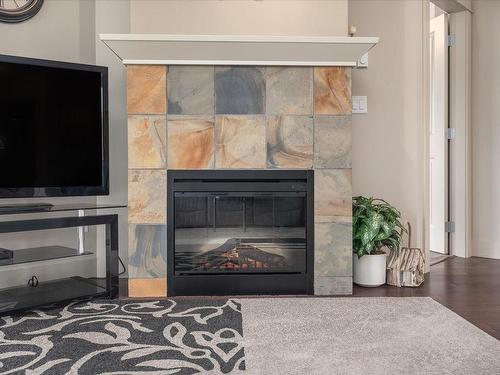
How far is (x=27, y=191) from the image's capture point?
7.65 feet

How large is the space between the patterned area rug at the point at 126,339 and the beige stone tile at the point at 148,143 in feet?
2.53

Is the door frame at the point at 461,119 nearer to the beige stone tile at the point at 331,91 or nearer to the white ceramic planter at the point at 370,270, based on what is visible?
the white ceramic planter at the point at 370,270

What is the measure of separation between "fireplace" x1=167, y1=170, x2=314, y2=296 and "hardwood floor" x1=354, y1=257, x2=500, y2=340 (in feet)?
1.57

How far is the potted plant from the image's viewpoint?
2.72m

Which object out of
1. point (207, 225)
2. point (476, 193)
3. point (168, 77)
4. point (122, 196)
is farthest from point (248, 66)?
point (476, 193)

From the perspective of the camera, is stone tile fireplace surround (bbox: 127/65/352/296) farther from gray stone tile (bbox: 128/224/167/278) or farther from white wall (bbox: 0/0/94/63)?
white wall (bbox: 0/0/94/63)

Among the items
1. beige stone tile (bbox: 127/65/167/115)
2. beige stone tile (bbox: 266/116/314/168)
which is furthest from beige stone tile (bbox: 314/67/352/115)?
beige stone tile (bbox: 127/65/167/115)

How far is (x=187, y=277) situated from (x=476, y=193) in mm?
2660

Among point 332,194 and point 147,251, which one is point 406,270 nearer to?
point 332,194

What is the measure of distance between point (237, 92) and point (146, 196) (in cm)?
78

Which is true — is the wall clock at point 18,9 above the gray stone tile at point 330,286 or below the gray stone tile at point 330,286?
above

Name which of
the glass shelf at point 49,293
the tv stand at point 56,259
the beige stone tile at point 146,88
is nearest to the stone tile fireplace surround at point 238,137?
the beige stone tile at point 146,88

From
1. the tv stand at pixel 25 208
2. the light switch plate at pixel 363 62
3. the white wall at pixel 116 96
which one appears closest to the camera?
the tv stand at pixel 25 208

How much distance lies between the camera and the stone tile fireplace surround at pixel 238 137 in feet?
8.31
